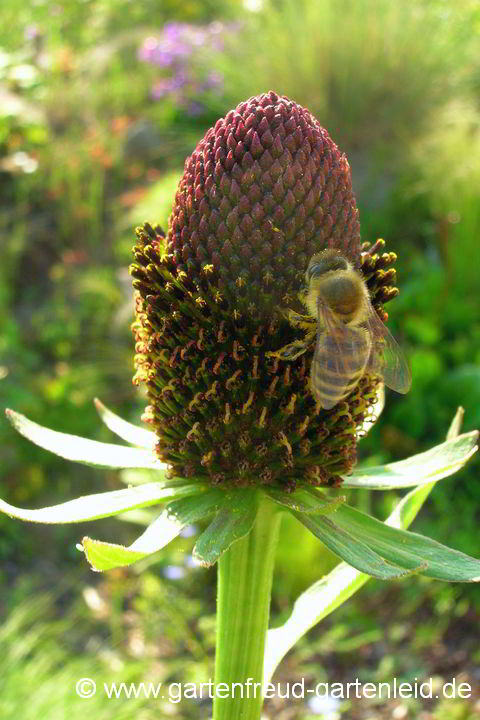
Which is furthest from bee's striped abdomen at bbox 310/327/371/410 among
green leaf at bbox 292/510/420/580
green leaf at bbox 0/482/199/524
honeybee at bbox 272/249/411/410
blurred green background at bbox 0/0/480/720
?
blurred green background at bbox 0/0/480/720

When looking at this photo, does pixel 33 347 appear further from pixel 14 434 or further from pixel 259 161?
pixel 259 161

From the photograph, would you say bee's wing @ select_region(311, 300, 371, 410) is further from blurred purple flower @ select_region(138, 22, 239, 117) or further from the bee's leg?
blurred purple flower @ select_region(138, 22, 239, 117)

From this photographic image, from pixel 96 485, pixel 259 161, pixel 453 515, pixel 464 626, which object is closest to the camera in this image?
pixel 259 161

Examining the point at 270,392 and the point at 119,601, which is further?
the point at 119,601

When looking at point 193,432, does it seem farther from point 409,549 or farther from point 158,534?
point 409,549

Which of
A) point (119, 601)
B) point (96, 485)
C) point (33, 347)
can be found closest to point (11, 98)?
point (33, 347)

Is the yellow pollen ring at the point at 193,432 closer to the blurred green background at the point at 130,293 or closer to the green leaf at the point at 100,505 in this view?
the green leaf at the point at 100,505
